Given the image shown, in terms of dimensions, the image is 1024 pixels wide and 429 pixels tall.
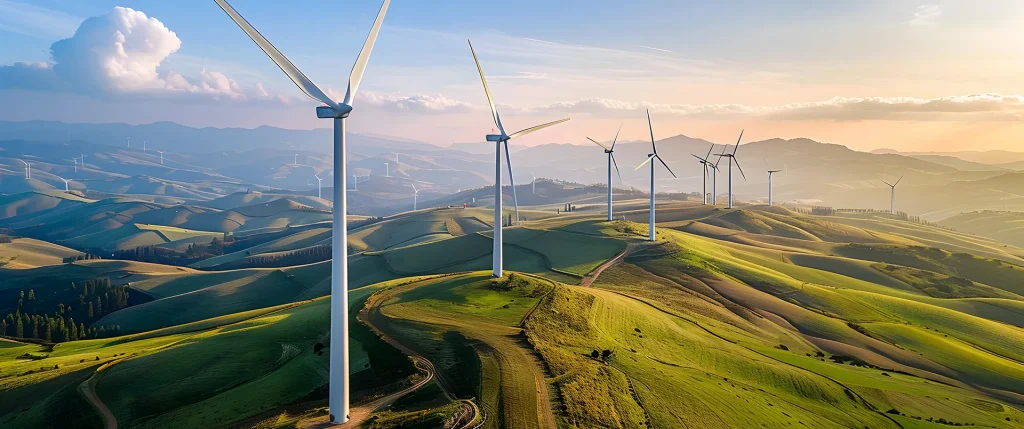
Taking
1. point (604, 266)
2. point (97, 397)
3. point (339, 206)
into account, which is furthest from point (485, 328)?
point (604, 266)

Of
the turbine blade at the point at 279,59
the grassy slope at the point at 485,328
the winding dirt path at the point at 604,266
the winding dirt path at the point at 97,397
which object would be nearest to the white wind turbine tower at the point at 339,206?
the turbine blade at the point at 279,59

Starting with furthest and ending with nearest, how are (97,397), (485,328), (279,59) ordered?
1. (485,328)
2. (97,397)
3. (279,59)

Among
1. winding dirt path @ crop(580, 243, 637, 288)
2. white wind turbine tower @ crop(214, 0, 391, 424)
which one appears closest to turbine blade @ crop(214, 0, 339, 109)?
white wind turbine tower @ crop(214, 0, 391, 424)

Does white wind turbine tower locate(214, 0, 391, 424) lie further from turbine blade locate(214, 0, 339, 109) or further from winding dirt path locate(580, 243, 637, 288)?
winding dirt path locate(580, 243, 637, 288)

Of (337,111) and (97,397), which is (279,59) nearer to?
(337,111)

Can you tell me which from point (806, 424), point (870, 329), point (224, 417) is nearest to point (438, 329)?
point (224, 417)

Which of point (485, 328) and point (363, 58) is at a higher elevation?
point (363, 58)

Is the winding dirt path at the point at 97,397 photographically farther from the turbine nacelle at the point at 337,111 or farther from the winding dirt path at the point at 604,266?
the winding dirt path at the point at 604,266
